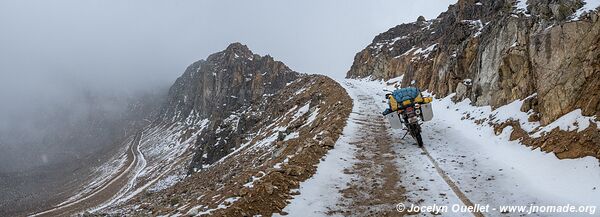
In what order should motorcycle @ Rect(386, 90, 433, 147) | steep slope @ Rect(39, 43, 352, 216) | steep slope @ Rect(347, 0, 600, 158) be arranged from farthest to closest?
motorcycle @ Rect(386, 90, 433, 147)
steep slope @ Rect(347, 0, 600, 158)
steep slope @ Rect(39, 43, 352, 216)

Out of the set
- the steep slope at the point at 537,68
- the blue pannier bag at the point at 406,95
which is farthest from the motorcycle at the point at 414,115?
the steep slope at the point at 537,68

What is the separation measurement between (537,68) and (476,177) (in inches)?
238

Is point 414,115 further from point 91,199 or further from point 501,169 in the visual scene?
point 91,199

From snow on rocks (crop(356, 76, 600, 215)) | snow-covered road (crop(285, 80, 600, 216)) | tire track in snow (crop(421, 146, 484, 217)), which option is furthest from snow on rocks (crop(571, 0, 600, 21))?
tire track in snow (crop(421, 146, 484, 217))

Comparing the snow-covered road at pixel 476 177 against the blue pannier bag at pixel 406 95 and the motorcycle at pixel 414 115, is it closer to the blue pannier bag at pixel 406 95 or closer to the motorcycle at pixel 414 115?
the motorcycle at pixel 414 115

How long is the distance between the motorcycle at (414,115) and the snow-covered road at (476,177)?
2.14 feet

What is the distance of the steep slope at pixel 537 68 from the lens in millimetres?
12141

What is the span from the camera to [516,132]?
49.2 ft

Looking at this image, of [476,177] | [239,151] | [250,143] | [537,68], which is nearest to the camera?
[476,177]

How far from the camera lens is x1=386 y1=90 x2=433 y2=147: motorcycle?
16.2 meters

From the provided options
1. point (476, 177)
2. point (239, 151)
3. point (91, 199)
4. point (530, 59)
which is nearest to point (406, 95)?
point (476, 177)

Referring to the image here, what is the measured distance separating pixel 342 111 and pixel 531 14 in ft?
38.6

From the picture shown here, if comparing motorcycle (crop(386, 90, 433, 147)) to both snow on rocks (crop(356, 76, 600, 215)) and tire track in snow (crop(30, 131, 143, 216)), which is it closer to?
snow on rocks (crop(356, 76, 600, 215))

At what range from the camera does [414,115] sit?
642 inches
